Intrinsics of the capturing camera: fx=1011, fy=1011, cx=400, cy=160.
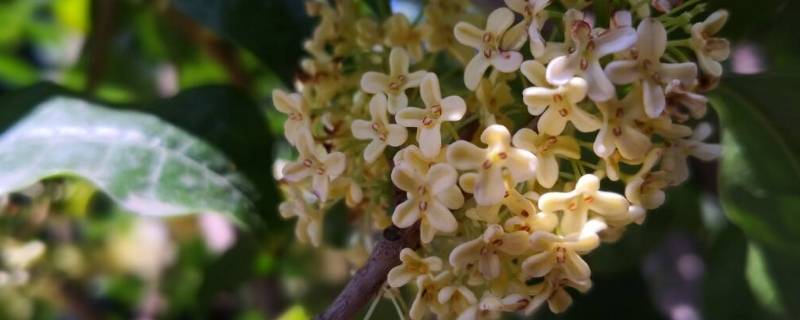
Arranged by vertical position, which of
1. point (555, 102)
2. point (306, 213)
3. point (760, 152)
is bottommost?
point (760, 152)

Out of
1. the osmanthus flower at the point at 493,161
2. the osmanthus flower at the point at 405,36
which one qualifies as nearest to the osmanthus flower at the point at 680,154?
the osmanthus flower at the point at 493,161

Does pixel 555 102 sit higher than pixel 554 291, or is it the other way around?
pixel 555 102

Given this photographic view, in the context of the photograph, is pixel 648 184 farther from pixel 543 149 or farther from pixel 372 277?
pixel 372 277

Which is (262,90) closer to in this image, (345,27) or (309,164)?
(345,27)

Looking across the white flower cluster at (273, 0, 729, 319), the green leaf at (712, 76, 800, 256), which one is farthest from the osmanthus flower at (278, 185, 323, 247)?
the green leaf at (712, 76, 800, 256)

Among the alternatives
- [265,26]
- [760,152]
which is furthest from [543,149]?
[265,26]

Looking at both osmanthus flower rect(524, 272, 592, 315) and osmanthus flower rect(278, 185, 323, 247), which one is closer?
osmanthus flower rect(524, 272, 592, 315)

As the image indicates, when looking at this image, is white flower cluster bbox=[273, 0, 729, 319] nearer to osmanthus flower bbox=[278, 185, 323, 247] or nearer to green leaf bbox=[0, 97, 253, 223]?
osmanthus flower bbox=[278, 185, 323, 247]

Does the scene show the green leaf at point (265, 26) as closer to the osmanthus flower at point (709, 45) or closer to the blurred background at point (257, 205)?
the blurred background at point (257, 205)

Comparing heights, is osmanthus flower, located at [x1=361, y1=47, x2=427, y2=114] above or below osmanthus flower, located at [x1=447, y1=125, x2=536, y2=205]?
below
